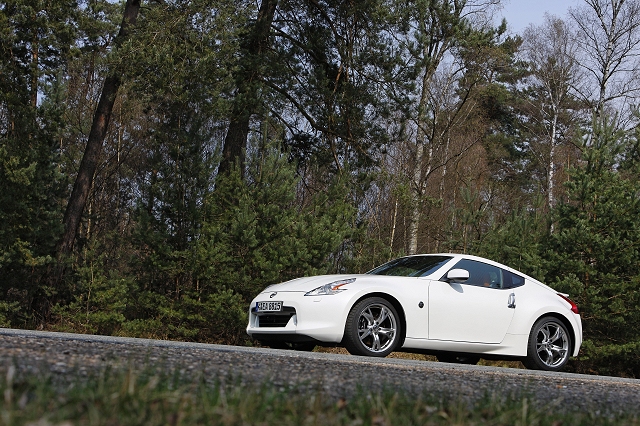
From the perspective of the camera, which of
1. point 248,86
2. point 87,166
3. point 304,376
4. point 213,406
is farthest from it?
point 87,166

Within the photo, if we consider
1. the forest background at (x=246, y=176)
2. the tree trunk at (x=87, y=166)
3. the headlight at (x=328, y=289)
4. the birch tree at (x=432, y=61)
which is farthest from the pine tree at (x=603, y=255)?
the tree trunk at (x=87, y=166)

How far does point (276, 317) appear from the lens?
8.58m

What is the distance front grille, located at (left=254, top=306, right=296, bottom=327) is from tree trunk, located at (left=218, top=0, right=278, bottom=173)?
8950 mm

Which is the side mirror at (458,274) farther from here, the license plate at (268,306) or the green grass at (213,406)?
the green grass at (213,406)

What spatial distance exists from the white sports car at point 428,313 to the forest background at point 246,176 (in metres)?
6.03

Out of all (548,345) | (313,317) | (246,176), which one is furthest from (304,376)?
(246,176)

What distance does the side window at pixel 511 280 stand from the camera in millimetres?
9656

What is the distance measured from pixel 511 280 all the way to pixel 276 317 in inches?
126

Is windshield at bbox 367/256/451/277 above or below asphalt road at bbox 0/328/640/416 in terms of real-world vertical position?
above

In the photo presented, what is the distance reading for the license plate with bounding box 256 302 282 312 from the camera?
27.8 feet

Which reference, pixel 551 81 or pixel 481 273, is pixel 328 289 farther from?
pixel 551 81

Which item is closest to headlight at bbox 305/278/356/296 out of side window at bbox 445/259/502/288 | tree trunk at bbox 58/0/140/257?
side window at bbox 445/259/502/288

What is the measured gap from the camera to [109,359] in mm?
4020

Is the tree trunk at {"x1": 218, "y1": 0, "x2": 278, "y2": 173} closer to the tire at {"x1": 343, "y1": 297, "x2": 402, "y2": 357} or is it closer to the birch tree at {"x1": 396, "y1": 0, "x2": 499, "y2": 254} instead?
the birch tree at {"x1": 396, "y1": 0, "x2": 499, "y2": 254}
